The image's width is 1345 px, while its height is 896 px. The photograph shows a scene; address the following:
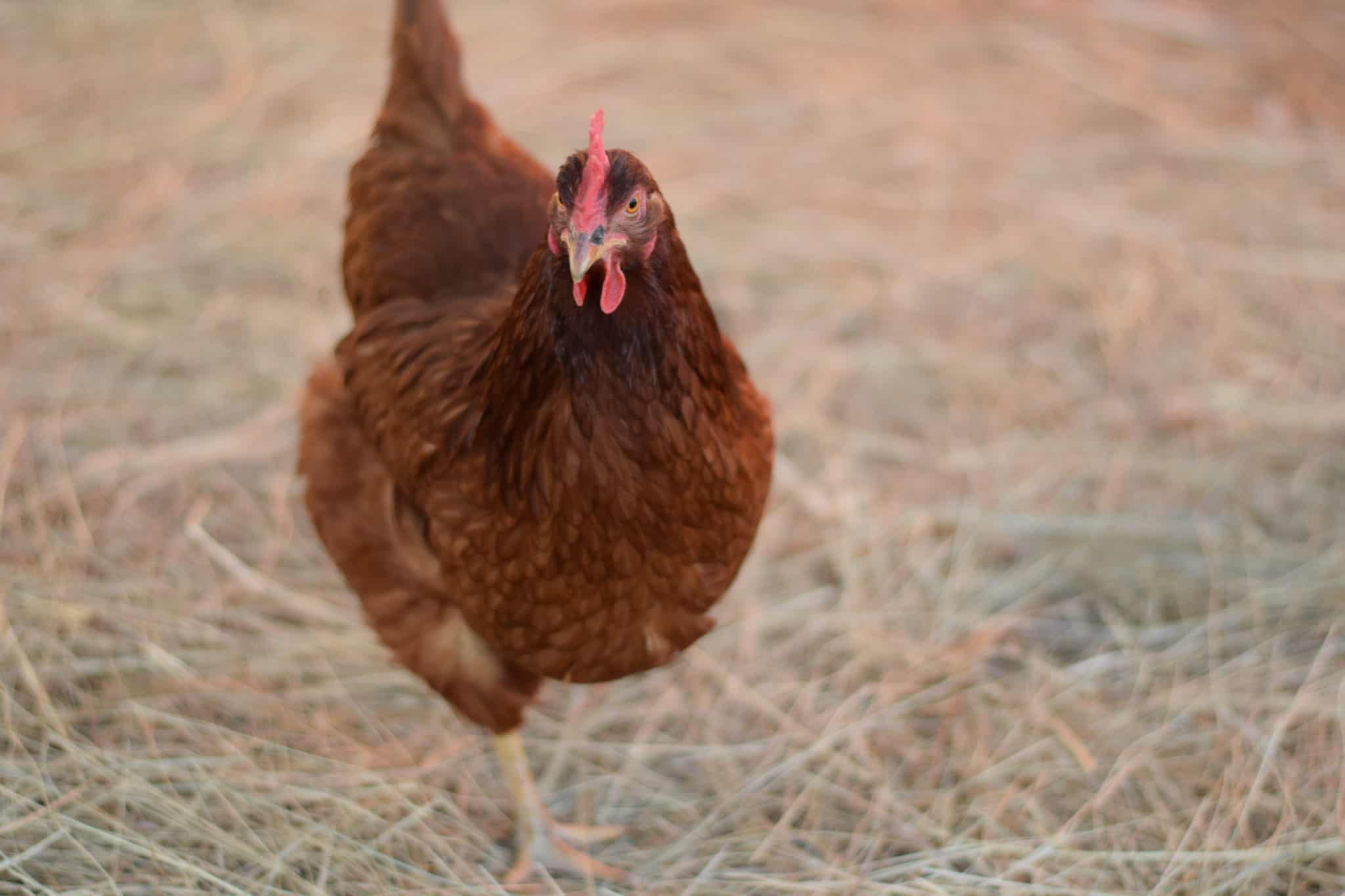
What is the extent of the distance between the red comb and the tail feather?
3.88ft

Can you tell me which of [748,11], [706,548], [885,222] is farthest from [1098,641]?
[748,11]

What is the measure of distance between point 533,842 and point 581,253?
1.61 m

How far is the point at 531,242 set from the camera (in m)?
2.70

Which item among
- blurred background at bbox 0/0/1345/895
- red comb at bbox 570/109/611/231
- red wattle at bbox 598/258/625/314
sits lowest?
blurred background at bbox 0/0/1345/895

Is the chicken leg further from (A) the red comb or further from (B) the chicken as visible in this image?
(A) the red comb

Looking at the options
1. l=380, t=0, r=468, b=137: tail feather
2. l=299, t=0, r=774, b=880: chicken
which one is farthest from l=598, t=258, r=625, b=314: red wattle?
l=380, t=0, r=468, b=137: tail feather

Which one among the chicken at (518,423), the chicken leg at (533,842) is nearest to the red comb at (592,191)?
the chicken at (518,423)

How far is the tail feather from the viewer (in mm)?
2883

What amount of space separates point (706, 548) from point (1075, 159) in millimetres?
3915

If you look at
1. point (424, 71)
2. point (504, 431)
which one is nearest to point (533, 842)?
point (504, 431)

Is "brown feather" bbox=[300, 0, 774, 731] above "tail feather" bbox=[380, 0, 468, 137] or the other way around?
the other way around

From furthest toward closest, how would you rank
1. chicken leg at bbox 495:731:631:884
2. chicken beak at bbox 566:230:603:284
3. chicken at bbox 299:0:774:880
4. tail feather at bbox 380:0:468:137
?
tail feather at bbox 380:0:468:137, chicken leg at bbox 495:731:631:884, chicken at bbox 299:0:774:880, chicken beak at bbox 566:230:603:284

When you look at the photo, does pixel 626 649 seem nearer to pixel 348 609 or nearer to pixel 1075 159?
pixel 348 609

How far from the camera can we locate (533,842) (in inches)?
110
